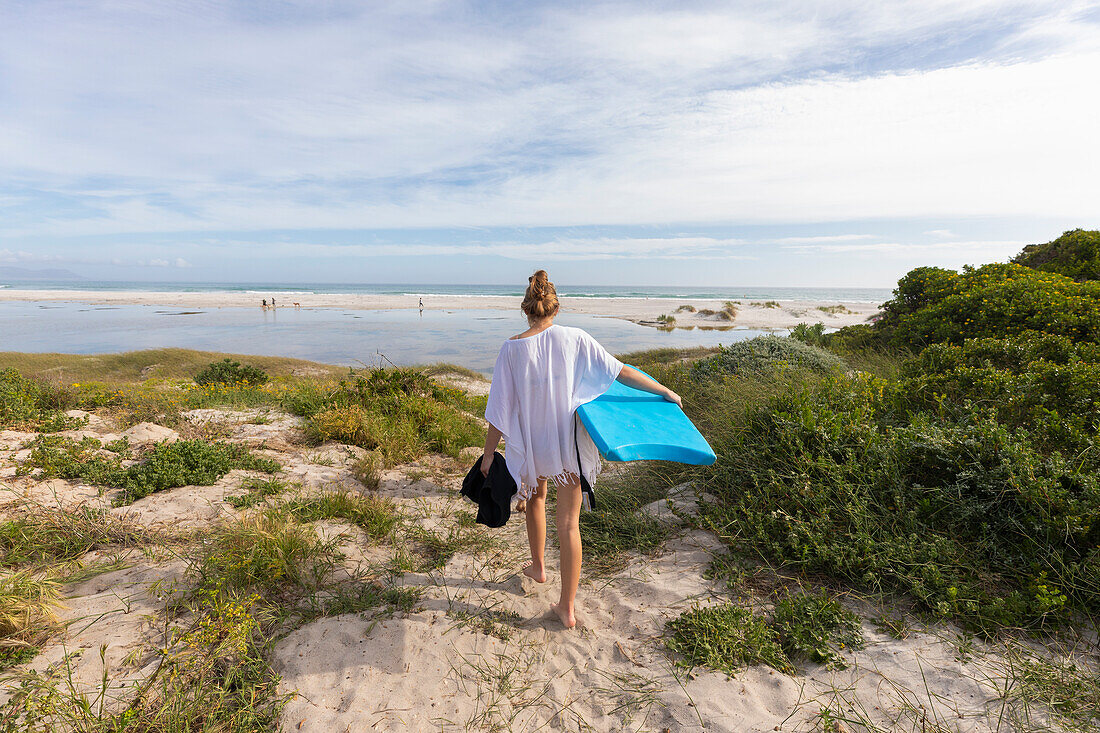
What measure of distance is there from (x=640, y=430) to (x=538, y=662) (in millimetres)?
1589

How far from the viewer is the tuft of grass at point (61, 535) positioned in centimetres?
361

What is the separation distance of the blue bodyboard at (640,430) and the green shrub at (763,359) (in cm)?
453

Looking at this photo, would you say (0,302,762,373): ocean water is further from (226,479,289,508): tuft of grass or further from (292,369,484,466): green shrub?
(226,479,289,508): tuft of grass

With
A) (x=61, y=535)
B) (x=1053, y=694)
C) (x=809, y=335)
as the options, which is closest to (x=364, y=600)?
(x=61, y=535)

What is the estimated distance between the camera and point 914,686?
2566mm

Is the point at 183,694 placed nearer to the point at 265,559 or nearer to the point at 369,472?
the point at 265,559

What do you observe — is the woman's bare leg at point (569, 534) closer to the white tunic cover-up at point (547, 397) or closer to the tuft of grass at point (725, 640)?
the white tunic cover-up at point (547, 397)

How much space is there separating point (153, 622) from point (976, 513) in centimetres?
561

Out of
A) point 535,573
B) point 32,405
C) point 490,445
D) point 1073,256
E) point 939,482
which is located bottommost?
point 535,573

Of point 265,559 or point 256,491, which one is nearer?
point 265,559

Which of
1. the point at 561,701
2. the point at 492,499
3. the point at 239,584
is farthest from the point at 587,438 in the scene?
the point at 239,584

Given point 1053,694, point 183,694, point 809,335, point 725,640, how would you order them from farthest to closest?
point 809,335 → point 725,640 → point 183,694 → point 1053,694

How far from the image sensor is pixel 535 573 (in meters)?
3.86

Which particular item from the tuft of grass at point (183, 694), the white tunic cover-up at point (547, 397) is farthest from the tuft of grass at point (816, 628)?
the tuft of grass at point (183, 694)
